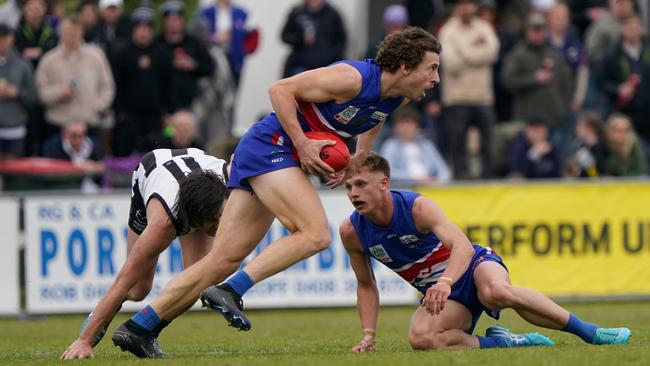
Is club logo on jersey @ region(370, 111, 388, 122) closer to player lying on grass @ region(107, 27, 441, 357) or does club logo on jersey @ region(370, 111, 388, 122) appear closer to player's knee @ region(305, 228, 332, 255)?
player lying on grass @ region(107, 27, 441, 357)

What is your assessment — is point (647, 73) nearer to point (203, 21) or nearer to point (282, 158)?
point (203, 21)

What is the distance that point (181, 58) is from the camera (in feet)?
55.6

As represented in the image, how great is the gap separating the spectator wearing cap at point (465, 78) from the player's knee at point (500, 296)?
865 centimetres

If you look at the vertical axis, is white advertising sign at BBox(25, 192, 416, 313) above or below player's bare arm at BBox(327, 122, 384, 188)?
below

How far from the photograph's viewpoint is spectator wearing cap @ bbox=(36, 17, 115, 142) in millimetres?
16250

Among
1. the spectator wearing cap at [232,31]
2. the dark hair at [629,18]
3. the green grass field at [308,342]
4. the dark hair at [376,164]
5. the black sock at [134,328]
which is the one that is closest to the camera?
the green grass field at [308,342]

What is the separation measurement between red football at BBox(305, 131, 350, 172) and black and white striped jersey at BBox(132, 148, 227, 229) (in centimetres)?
105

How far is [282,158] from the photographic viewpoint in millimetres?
8422

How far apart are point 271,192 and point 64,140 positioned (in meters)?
8.44

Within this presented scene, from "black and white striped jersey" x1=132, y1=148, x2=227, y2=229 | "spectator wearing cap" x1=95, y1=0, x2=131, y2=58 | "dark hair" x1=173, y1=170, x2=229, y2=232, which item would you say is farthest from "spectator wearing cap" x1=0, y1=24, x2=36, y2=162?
"dark hair" x1=173, y1=170, x2=229, y2=232

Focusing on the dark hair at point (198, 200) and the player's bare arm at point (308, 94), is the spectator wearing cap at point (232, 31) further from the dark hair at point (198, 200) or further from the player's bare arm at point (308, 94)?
the player's bare arm at point (308, 94)

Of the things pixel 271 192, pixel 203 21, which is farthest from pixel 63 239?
pixel 271 192

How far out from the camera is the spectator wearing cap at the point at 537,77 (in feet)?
57.3

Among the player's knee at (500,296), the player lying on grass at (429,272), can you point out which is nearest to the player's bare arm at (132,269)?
the player lying on grass at (429,272)
